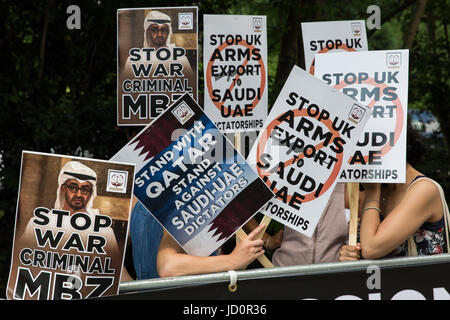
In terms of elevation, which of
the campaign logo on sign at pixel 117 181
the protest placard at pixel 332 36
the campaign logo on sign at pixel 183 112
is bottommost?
the campaign logo on sign at pixel 117 181

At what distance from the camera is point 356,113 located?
317 centimetres

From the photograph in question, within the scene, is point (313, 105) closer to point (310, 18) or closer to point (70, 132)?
point (70, 132)

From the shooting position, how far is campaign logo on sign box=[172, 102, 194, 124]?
9.91ft

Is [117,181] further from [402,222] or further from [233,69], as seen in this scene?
[233,69]

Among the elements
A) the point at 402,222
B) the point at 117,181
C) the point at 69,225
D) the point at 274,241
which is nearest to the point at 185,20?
the point at 274,241

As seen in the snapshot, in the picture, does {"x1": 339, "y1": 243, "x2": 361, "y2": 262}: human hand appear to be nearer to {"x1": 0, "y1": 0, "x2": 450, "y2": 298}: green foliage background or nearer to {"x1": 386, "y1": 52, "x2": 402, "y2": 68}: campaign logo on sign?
{"x1": 386, "y1": 52, "x2": 402, "y2": 68}: campaign logo on sign

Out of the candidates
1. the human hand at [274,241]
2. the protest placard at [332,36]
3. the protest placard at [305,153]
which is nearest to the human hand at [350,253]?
the protest placard at [305,153]

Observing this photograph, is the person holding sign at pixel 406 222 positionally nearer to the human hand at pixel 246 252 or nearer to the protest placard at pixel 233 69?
the human hand at pixel 246 252

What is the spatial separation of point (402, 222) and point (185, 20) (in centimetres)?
214

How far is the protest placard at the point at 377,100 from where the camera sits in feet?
10.9

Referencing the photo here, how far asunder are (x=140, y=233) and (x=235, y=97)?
5.45 feet

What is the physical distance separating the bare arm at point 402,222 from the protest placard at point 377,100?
25 cm
